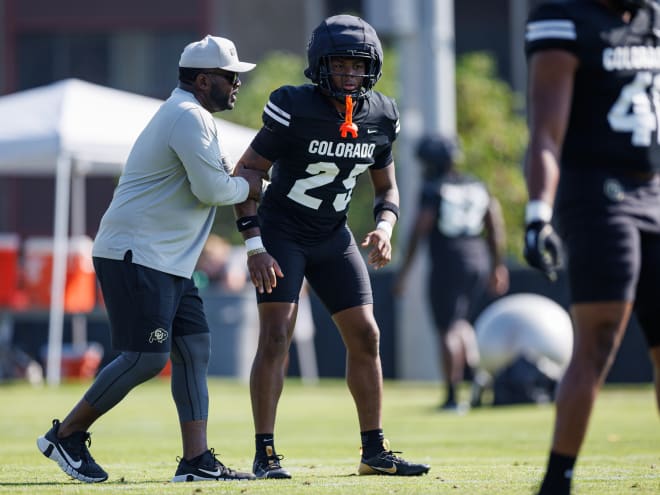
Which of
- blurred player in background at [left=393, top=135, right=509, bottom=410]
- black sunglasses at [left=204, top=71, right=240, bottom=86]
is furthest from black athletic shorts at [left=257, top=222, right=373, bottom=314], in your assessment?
blurred player in background at [left=393, top=135, right=509, bottom=410]

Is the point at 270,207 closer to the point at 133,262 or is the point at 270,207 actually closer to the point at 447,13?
the point at 133,262

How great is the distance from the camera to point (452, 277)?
1341 centimetres

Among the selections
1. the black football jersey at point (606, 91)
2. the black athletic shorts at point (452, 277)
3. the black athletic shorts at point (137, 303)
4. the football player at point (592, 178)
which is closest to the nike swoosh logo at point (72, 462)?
the black athletic shorts at point (137, 303)

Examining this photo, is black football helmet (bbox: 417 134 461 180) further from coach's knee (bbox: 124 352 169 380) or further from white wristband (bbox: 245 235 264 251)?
coach's knee (bbox: 124 352 169 380)

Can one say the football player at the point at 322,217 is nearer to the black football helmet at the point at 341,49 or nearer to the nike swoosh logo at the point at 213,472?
the black football helmet at the point at 341,49

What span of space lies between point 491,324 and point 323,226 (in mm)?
7281

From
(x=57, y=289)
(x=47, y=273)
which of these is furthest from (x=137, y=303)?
(x=47, y=273)

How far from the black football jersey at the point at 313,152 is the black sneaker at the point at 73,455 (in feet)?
4.46

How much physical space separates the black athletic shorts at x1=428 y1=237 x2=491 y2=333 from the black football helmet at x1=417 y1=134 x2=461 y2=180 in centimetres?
68

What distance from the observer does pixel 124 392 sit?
6.79m

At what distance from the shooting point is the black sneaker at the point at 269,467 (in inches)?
268

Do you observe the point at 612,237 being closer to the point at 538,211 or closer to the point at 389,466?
the point at 538,211

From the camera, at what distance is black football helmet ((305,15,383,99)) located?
22.3 feet

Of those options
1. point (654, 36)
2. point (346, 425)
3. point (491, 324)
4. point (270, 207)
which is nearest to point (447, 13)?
point (491, 324)
